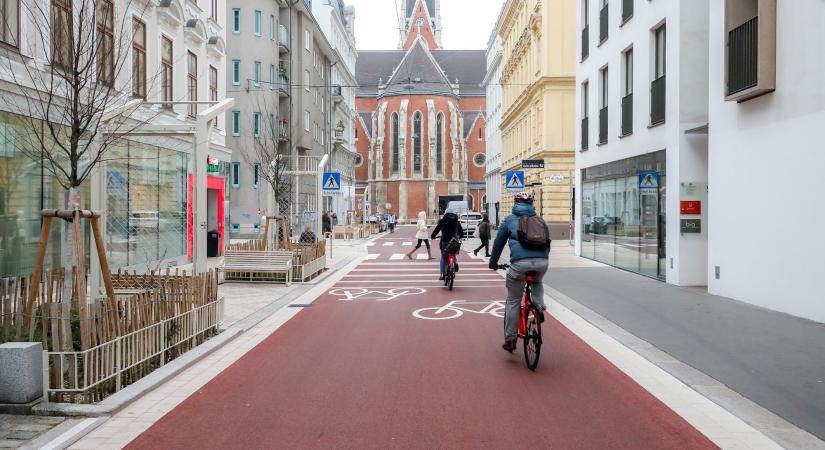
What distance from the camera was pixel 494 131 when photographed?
64.9m

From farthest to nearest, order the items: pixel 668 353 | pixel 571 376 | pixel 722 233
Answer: pixel 722 233
pixel 668 353
pixel 571 376

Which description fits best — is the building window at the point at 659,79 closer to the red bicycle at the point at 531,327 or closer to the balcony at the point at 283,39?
the red bicycle at the point at 531,327

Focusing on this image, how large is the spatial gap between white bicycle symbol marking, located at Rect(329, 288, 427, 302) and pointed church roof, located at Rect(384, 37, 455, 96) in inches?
2970

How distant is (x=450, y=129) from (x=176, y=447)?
89247 mm

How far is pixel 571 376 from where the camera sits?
7.60 metres

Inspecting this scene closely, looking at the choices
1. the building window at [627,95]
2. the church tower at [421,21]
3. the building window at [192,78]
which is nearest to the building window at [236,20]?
the building window at [192,78]

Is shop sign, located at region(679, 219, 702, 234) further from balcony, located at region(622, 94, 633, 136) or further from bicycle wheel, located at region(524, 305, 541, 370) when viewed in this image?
bicycle wheel, located at region(524, 305, 541, 370)

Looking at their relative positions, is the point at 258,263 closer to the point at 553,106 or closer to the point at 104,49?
the point at 104,49

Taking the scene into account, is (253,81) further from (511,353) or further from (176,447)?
(176,447)

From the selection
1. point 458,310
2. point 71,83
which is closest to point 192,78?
point 458,310

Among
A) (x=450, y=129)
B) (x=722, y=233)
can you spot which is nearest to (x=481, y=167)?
(x=450, y=129)

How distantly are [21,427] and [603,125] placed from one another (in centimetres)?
1979

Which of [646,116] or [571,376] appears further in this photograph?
[646,116]

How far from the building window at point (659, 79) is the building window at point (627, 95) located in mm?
1771
